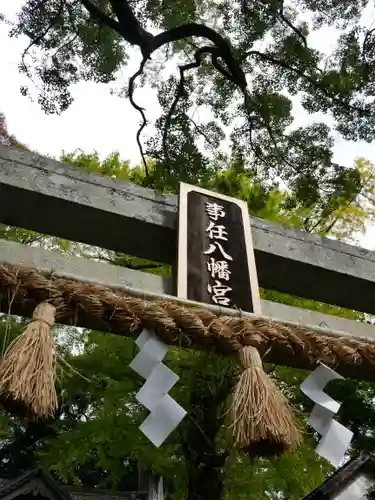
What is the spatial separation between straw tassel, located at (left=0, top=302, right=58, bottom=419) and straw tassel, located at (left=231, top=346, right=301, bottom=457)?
0.64 m

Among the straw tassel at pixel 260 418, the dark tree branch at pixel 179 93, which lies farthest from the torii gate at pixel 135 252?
the dark tree branch at pixel 179 93

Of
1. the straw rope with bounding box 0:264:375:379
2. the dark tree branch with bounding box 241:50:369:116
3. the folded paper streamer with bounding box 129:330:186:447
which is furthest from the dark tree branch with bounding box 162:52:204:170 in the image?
the folded paper streamer with bounding box 129:330:186:447

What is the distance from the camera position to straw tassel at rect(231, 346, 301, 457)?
173 centimetres

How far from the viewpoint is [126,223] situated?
275cm

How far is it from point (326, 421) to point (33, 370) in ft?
4.03

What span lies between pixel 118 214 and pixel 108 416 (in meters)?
4.03

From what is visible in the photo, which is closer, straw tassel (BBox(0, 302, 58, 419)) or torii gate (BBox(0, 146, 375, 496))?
straw tassel (BBox(0, 302, 58, 419))

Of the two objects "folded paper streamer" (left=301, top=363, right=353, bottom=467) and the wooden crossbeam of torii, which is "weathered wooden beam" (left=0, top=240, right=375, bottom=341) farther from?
"folded paper streamer" (left=301, top=363, right=353, bottom=467)

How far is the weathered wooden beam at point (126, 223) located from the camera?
2.66 metres

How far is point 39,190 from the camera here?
2.62 meters

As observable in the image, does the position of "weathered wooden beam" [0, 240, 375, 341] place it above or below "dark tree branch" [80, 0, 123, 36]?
below

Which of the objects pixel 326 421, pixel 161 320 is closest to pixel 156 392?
pixel 161 320

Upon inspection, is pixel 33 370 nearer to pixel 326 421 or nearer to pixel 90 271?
pixel 90 271

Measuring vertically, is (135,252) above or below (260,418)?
above
